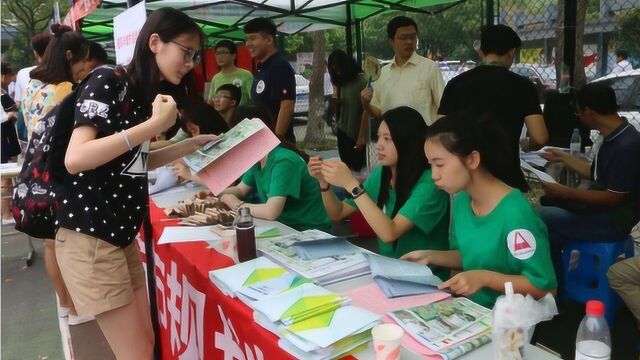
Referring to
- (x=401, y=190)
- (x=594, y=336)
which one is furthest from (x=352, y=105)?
(x=594, y=336)

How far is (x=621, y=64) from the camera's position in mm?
4941

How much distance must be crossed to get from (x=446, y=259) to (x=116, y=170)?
103 centimetres

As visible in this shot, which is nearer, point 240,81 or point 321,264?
point 321,264

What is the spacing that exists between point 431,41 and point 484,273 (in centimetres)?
749

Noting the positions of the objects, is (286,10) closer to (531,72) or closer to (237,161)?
(531,72)

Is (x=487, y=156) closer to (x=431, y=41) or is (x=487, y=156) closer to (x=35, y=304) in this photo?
(x=35, y=304)

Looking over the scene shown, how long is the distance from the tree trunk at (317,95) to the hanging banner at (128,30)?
6826 mm

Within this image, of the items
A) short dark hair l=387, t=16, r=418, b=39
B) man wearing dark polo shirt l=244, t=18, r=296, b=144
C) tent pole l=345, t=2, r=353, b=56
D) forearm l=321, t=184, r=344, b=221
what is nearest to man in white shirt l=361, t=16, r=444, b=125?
short dark hair l=387, t=16, r=418, b=39

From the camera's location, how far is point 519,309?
3.12 ft

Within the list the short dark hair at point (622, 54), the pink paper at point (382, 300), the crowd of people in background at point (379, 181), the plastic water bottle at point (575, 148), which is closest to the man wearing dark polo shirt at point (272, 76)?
the crowd of people in background at point (379, 181)

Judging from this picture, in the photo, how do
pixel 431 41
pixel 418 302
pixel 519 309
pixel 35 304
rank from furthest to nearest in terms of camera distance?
pixel 431 41 → pixel 35 304 → pixel 418 302 → pixel 519 309

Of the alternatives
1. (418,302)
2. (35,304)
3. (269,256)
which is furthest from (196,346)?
(35,304)

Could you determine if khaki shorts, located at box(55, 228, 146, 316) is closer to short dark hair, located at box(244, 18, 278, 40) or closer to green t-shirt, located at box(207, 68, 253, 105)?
short dark hair, located at box(244, 18, 278, 40)

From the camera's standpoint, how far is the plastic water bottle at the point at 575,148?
3.10 m
